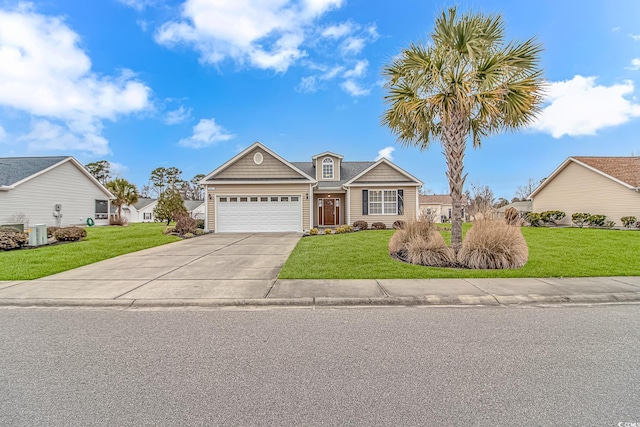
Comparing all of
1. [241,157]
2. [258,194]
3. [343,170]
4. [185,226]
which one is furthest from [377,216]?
[185,226]

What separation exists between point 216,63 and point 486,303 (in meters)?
17.8

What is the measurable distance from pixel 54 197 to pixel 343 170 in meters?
22.1

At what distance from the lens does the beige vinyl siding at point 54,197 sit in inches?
742

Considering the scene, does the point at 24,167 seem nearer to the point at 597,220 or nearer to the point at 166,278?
the point at 166,278

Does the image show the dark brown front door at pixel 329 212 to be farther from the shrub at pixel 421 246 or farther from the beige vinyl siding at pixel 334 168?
the shrub at pixel 421 246

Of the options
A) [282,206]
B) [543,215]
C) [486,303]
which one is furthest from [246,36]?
[543,215]

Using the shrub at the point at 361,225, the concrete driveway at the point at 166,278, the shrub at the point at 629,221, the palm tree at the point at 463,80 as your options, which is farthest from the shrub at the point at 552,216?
the concrete driveway at the point at 166,278

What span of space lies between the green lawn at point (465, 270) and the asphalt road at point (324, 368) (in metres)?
2.20

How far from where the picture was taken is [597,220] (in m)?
18.6

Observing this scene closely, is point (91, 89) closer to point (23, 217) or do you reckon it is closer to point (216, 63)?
point (216, 63)

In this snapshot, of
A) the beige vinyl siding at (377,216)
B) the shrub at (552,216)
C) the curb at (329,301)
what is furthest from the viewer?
the shrub at (552,216)

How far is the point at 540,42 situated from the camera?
772 centimetres

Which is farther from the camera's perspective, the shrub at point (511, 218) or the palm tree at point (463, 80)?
the shrub at point (511, 218)

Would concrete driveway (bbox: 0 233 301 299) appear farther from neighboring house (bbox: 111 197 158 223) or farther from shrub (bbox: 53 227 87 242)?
neighboring house (bbox: 111 197 158 223)
